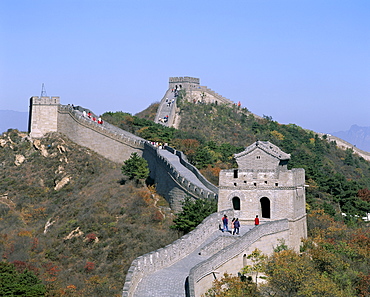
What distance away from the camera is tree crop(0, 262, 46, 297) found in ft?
82.2

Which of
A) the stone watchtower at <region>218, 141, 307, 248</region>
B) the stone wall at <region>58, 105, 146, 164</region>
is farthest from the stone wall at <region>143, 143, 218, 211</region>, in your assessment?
the stone wall at <region>58, 105, 146, 164</region>

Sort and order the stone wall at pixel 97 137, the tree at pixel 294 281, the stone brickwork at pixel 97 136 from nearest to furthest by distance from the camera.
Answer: the tree at pixel 294 281 → the stone brickwork at pixel 97 136 → the stone wall at pixel 97 137

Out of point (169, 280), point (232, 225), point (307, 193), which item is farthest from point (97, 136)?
point (169, 280)

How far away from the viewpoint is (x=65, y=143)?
183ft

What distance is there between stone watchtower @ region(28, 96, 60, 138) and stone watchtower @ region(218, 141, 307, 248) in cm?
3210

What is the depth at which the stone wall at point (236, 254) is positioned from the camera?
19.8m

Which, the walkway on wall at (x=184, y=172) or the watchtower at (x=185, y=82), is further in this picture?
the watchtower at (x=185, y=82)

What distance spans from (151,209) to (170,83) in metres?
49.7

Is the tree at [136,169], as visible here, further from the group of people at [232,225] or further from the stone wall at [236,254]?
the stone wall at [236,254]

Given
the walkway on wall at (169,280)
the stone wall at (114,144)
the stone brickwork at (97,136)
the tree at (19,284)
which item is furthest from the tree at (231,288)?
the stone brickwork at (97,136)

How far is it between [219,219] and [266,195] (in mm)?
3092

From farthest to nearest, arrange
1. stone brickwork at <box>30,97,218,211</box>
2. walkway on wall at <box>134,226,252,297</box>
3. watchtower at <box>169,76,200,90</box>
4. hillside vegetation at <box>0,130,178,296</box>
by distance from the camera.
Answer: watchtower at <box>169,76,200,90</box> < stone brickwork at <box>30,97,218,211</box> < hillside vegetation at <box>0,130,178,296</box> < walkway on wall at <box>134,226,252,297</box>

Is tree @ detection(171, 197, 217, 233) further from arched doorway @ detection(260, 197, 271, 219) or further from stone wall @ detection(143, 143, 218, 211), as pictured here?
arched doorway @ detection(260, 197, 271, 219)

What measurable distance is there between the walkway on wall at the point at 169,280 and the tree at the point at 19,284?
712cm
